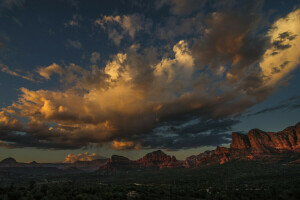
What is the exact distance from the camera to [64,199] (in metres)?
32.9

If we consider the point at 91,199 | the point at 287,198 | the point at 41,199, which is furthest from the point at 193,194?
the point at 41,199

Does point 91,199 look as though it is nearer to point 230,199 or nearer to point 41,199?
point 41,199

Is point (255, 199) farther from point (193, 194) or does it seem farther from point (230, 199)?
point (193, 194)

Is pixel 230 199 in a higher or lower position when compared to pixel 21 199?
lower

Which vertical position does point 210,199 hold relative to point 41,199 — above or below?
below

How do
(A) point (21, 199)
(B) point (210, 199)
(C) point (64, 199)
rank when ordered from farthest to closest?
(B) point (210, 199) → (C) point (64, 199) → (A) point (21, 199)

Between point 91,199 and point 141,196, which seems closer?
point 91,199

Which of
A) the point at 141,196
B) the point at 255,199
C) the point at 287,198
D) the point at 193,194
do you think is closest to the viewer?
the point at 287,198

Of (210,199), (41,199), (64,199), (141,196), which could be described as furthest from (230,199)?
(41,199)

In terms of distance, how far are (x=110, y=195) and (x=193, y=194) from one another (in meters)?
32.6

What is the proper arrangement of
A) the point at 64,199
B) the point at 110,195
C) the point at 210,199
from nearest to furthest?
the point at 64,199 < the point at 110,195 < the point at 210,199

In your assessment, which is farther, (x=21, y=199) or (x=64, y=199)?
(x=64, y=199)

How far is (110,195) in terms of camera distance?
38.3 metres

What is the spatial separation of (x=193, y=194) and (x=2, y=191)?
53791 mm
